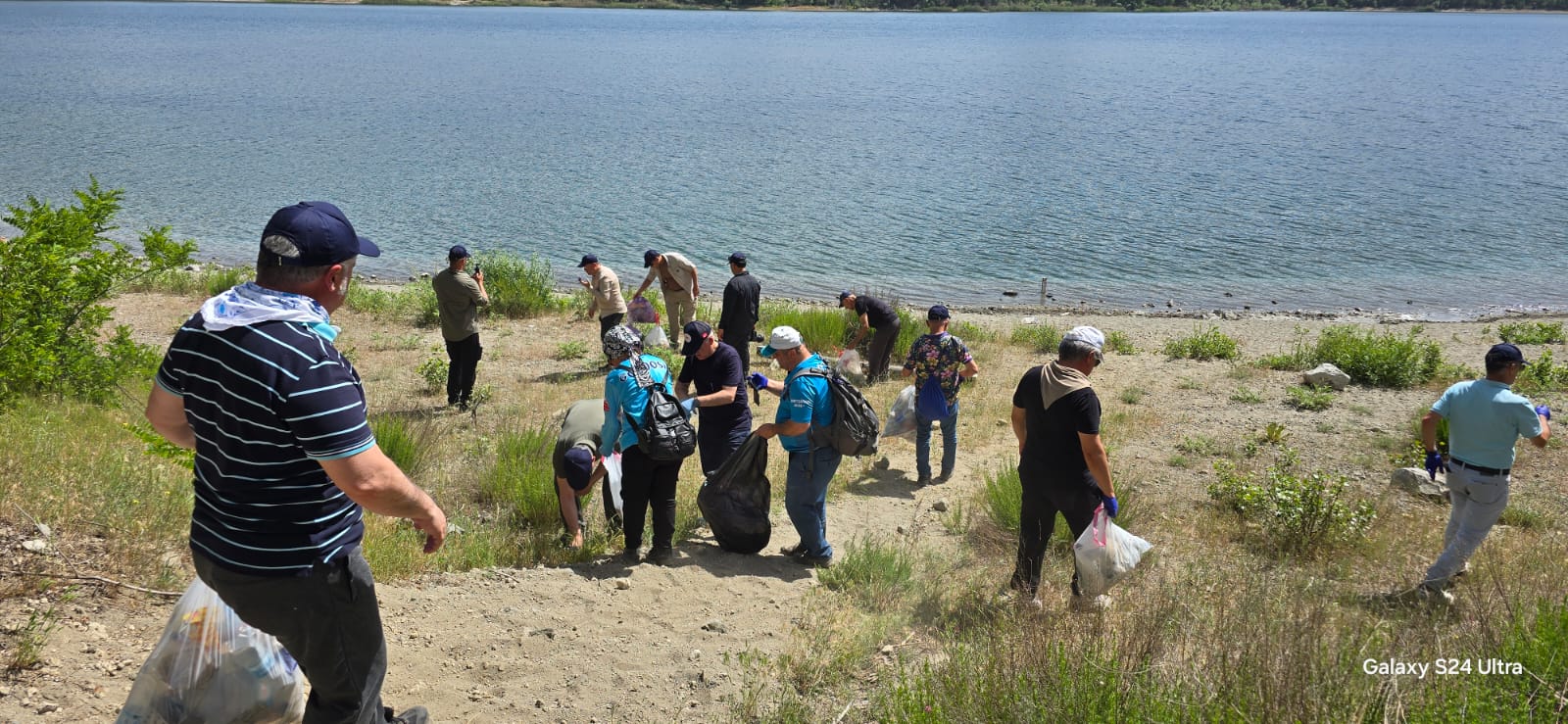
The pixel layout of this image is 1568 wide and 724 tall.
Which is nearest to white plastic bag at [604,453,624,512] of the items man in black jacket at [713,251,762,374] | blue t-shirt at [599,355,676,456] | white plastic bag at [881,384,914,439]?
blue t-shirt at [599,355,676,456]

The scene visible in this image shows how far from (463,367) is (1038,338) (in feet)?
28.7

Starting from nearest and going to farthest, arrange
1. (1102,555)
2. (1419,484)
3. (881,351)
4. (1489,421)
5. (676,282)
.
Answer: (1102,555)
(1489,421)
(1419,484)
(881,351)
(676,282)

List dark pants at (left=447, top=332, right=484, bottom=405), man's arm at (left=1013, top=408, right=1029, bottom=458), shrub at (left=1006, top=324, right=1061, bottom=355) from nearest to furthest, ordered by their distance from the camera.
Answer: man's arm at (left=1013, top=408, right=1029, bottom=458) → dark pants at (left=447, top=332, right=484, bottom=405) → shrub at (left=1006, top=324, right=1061, bottom=355)

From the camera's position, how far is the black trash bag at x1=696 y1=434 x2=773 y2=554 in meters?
6.40

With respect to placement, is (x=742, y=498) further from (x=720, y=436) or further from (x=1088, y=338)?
(x=1088, y=338)

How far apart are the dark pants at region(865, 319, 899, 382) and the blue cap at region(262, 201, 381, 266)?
9058 mm

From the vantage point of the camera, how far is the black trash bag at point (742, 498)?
21.0 feet

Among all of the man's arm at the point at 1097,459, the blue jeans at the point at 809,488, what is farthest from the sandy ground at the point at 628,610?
the man's arm at the point at 1097,459

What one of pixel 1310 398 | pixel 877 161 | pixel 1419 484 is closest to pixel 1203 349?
pixel 1310 398

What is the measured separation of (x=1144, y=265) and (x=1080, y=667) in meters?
22.5

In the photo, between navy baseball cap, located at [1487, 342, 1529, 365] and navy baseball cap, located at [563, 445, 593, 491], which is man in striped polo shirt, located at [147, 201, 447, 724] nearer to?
navy baseball cap, located at [563, 445, 593, 491]

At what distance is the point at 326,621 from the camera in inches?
124

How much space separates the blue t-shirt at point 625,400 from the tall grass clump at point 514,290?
11.4m

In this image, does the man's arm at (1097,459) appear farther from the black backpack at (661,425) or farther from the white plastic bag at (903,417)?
the white plastic bag at (903,417)
